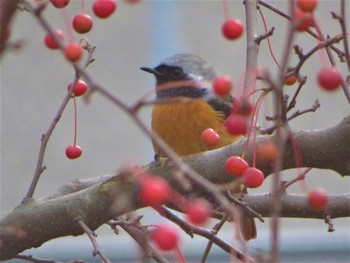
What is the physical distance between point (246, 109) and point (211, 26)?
20.4ft

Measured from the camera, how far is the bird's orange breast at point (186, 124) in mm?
3996

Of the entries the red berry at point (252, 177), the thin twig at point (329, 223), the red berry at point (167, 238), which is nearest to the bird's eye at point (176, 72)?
the thin twig at point (329, 223)

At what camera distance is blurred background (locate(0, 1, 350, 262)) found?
735cm

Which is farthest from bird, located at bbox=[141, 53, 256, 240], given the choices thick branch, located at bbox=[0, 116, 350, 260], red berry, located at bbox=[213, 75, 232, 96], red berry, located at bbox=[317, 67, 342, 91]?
red berry, located at bbox=[317, 67, 342, 91]

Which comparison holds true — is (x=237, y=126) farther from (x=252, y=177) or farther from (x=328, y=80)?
(x=328, y=80)

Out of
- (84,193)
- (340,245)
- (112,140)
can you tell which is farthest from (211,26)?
(84,193)

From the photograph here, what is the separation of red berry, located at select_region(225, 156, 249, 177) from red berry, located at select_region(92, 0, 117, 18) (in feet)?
1.35

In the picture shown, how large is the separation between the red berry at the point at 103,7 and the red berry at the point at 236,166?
41 centimetres

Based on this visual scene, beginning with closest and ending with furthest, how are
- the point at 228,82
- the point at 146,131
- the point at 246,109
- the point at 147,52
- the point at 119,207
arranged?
the point at 146,131, the point at 246,109, the point at 228,82, the point at 119,207, the point at 147,52

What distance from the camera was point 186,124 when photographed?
13.4ft

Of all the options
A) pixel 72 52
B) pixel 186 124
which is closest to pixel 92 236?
pixel 72 52

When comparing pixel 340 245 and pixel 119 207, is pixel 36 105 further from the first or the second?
pixel 119 207

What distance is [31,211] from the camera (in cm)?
235

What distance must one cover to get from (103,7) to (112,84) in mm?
5567
